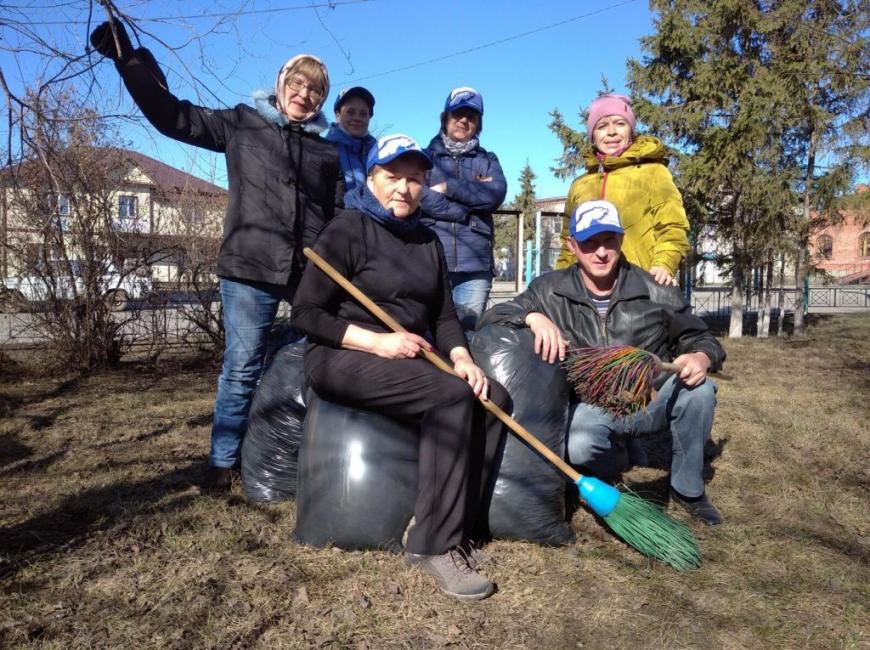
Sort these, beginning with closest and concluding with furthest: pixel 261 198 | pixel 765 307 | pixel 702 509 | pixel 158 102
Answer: pixel 158 102
pixel 702 509
pixel 261 198
pixel 765 307

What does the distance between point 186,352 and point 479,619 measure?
5986mm

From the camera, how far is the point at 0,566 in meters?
2.35

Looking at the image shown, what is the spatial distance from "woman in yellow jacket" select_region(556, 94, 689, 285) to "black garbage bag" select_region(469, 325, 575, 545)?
2.91ft

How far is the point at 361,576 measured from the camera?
2.32 meters

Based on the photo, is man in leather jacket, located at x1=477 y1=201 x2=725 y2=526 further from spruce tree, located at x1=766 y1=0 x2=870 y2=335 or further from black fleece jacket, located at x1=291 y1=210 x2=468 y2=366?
spruce tree, located at x1=766 y1=0 x2=870 y2=335

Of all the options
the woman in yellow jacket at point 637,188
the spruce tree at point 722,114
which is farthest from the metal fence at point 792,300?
the woman in yellow jacket at point 637,188

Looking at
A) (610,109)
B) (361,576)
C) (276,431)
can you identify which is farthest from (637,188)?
(361,576)

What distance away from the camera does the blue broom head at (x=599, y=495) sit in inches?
101

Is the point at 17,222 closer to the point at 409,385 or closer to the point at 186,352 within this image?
the point at 186,352

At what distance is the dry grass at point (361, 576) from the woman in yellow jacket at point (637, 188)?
1219 mm

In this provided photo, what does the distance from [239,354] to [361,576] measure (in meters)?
1.26

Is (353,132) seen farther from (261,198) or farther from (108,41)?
(108,41)

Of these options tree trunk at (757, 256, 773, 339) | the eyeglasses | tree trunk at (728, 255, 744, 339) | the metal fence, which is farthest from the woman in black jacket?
the metal fence

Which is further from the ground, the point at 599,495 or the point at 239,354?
the point at 239,354
